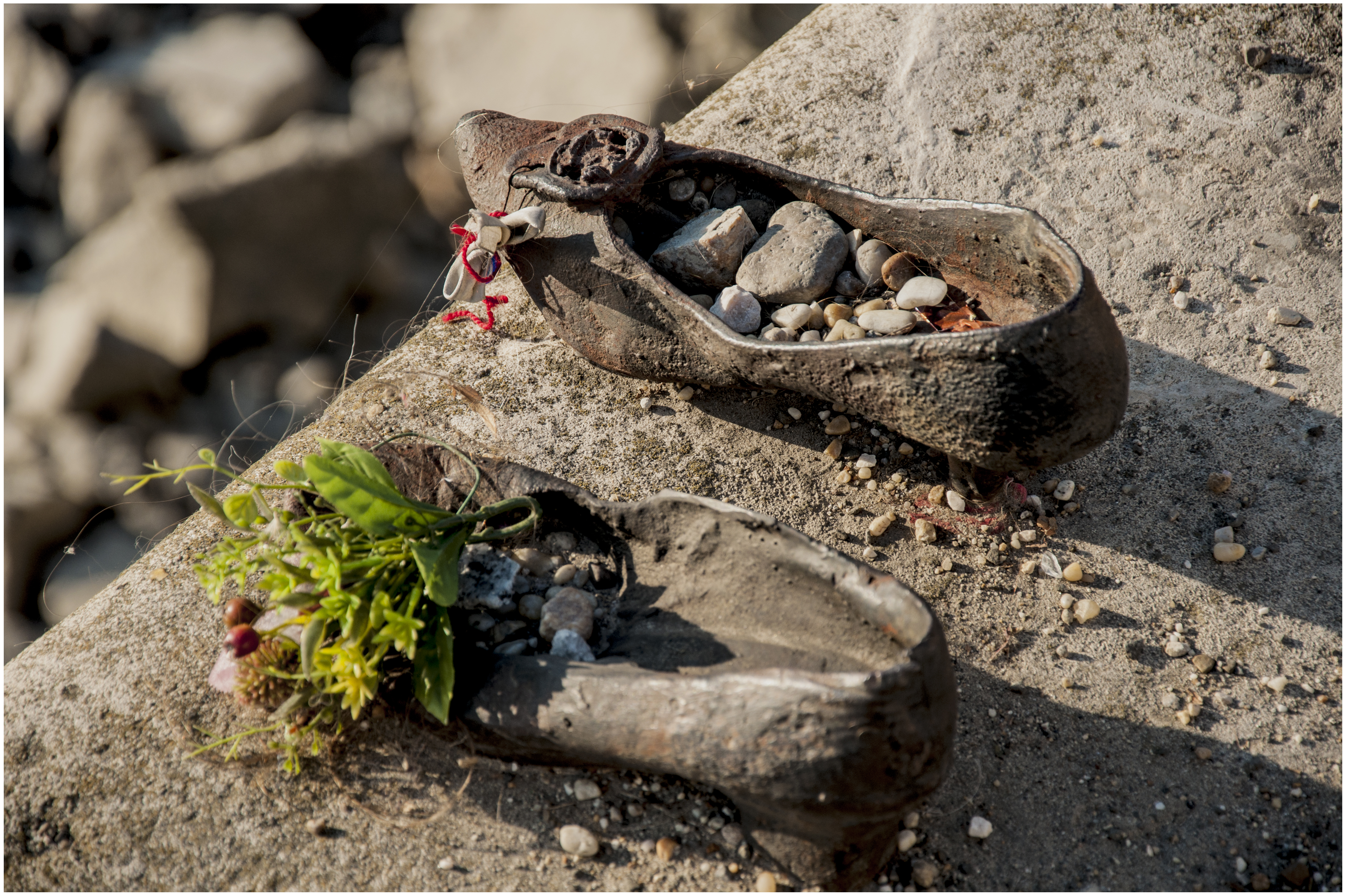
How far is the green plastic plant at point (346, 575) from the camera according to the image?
159 cm

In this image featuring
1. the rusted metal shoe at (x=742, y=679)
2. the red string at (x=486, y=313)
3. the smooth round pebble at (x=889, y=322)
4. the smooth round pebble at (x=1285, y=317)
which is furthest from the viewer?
the red string at (x=486, y=313)

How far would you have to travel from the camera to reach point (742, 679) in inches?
57.1

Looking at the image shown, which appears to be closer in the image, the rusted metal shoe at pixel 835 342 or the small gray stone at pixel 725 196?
the rusted metal shoe at pixel 835 342

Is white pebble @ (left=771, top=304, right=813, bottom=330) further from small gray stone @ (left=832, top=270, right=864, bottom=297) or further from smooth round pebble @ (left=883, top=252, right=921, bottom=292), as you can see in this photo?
smooth round pebble @ (left=883, top=252, right=921, bottom=292)

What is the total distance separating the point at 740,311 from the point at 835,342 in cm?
39

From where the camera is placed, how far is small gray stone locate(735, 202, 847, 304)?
2.19 metres

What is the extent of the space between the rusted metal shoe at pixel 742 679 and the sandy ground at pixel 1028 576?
10.3 inches

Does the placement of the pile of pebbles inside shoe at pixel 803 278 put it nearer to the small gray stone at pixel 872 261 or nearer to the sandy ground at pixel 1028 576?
the small gray stone at pixel 872 261

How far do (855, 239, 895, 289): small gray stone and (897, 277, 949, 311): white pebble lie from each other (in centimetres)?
9

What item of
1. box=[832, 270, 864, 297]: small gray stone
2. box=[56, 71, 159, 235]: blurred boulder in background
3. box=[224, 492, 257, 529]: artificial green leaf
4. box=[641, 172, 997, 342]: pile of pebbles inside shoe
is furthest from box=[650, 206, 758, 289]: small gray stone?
box=[56, 71, 159, 235]: blurred boulder in background

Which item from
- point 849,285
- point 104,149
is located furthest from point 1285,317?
point 104,149

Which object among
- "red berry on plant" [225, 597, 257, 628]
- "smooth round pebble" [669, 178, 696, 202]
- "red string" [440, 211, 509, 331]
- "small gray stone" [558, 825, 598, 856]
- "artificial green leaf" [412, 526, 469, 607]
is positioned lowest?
"small gray stone" [558, 825, 598, 856]

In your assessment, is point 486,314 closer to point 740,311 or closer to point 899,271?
point 740,311

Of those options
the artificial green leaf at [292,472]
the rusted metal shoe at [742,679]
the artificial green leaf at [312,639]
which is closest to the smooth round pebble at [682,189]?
the rusted metal shoe at [742,679]
